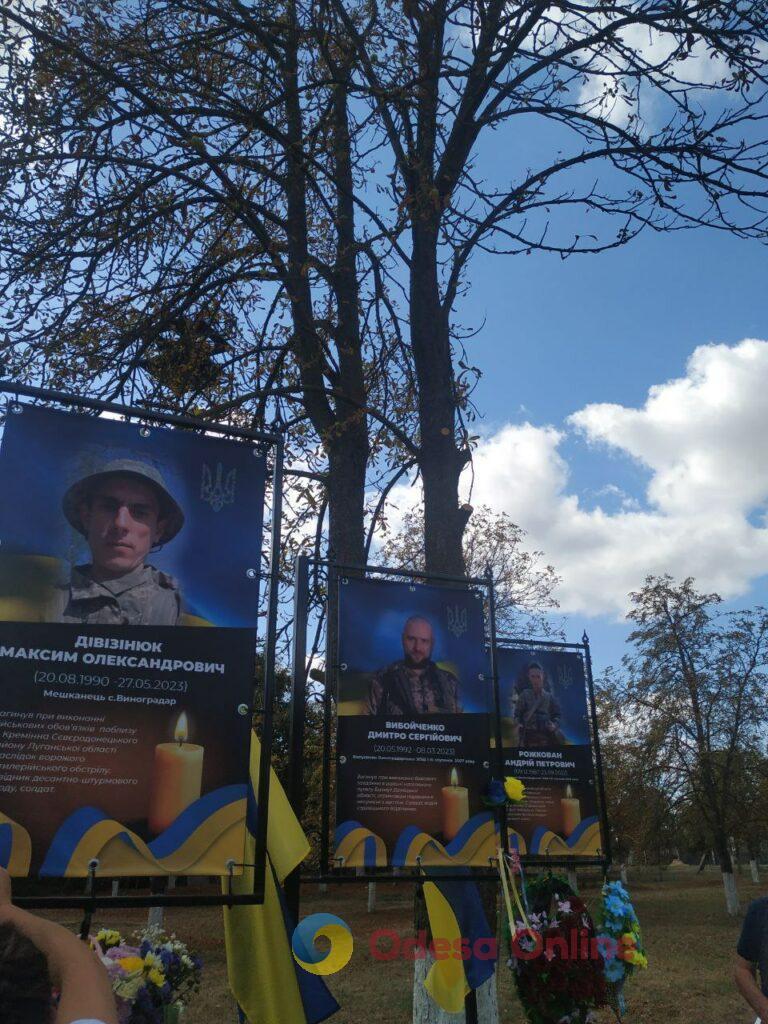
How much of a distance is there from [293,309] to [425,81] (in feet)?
8.14

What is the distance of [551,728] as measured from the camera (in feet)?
27.4

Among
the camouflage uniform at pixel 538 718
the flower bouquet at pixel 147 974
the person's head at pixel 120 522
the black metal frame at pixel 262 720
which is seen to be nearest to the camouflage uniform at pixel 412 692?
the black metal frame at pixel 262 720

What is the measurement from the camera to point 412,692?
5.48m

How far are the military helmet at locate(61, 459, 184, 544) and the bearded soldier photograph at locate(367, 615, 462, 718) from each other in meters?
1.91

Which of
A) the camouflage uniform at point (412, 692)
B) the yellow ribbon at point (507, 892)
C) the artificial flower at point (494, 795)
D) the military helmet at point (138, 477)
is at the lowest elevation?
the yellow ribbon at point (507, 892)

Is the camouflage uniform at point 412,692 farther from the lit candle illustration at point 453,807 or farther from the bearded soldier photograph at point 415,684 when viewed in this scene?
the lit candle illustration at point 453,807

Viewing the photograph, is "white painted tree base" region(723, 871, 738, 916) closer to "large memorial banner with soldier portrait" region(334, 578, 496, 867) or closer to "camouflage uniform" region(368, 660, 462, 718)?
"large memorial banner with soldier portrait" region(334, 578, 496, 867)

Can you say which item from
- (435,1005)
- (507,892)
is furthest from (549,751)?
(507,892)

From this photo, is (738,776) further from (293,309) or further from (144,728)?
(144,728)

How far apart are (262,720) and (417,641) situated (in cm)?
182

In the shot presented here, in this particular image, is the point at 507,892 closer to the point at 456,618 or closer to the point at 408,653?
the point at 408,653

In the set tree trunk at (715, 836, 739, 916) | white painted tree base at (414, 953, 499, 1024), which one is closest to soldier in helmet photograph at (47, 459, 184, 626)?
white painted tree base at (414, 953, 499, 1024)

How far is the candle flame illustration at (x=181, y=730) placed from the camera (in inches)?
149

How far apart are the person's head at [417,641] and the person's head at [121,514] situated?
6.63 feet
